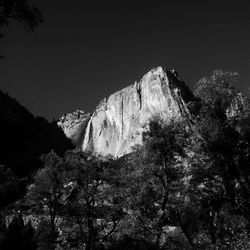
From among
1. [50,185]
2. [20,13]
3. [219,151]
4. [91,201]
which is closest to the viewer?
[20,13]

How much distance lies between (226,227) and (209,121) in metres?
9.04

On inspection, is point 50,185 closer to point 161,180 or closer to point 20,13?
point 161,180

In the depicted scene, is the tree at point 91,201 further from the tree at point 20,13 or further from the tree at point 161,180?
the tree at point 20,13

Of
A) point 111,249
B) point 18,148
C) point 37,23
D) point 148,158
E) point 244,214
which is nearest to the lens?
point 37,23

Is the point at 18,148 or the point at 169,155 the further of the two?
the point at 18,148

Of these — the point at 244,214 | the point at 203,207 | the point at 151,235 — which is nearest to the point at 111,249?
the point at 151,235

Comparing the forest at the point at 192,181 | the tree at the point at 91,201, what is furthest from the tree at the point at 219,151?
the tree at the point at 91,201

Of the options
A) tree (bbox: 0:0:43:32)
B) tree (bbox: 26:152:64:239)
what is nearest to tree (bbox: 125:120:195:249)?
tree (bbox: 26:152:64:239)

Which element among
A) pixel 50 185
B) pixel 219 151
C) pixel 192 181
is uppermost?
pixel 50 185

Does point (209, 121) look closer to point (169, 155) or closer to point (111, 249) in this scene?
point (169, 155)

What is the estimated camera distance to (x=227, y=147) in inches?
1152

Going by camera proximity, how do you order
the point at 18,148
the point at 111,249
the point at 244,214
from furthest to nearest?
the point at 18,148
the point at 111,249
the point at 244,214

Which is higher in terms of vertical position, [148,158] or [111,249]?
[148,158]

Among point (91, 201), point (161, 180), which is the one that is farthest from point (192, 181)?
point (91, 201)
